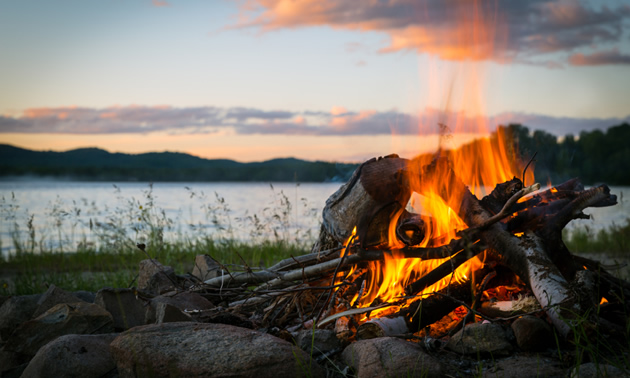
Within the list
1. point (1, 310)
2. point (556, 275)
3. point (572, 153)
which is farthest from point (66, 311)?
point (572, 153)

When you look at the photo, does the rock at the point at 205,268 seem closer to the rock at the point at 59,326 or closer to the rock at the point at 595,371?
the rock at the point at 59,326

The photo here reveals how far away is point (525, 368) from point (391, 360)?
654mm

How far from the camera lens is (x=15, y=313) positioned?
3635 mm

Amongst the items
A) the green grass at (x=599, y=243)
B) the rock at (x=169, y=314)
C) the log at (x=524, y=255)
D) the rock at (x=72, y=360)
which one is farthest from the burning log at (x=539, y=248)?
the green grass at (x=599, y=243)

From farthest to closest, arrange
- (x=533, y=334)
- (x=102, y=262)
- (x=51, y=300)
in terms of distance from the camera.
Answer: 1. (x=102, y=262)
2. (x=51, y=300)
3. (x=533, y=334)

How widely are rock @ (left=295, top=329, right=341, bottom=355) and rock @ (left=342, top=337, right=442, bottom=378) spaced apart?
0.57 ft

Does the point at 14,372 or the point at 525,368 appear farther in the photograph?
the point at 14,372

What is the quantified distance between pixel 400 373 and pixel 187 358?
100 cm

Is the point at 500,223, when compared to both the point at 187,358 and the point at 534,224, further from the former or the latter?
the point at 187,358

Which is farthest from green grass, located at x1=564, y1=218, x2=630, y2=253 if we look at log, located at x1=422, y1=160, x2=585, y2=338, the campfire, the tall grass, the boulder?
the boulder

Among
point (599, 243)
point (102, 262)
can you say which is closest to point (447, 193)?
point (102, 262)

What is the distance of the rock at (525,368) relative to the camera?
231 cm

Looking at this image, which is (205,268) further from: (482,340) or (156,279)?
(482,340)

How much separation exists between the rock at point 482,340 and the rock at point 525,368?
2.5 inches
